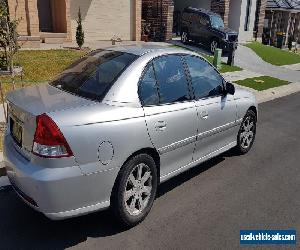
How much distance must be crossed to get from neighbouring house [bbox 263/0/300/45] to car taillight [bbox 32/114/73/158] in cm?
2989

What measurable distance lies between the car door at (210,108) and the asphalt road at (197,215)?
1.70 feet

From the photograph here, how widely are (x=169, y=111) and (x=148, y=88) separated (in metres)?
0.38

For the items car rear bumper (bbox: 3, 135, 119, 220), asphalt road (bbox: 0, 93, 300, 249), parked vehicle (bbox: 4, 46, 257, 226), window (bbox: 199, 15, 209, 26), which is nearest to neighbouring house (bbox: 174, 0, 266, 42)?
window (bbox: 199, 15, 209, 26)

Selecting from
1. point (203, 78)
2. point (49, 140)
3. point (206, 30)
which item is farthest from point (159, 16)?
point (49, 140)

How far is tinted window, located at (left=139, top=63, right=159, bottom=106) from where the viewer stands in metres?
3.72

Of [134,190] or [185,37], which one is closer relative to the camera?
[134,190]

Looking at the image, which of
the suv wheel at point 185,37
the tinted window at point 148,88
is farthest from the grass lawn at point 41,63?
the suv wheel at point 185,37

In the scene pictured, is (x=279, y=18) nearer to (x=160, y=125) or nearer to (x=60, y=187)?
(x=160, y=125)

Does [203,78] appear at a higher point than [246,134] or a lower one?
higher

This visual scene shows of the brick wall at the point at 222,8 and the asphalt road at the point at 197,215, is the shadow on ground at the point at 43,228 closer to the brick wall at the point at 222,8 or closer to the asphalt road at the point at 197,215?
the asphalt road at the point at 197,215

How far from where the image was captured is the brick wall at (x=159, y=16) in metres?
20.7

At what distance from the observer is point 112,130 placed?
10.7 ft

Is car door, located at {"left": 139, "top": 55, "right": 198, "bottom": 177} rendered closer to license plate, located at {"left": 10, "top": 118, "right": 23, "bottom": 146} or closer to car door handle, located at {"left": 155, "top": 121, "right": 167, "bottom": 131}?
car door handle, located at {"left": 155, "top": 121, "right": 167, "bottom": 131}

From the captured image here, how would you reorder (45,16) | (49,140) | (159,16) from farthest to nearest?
(159,16) → (45,16) → (49,140)
